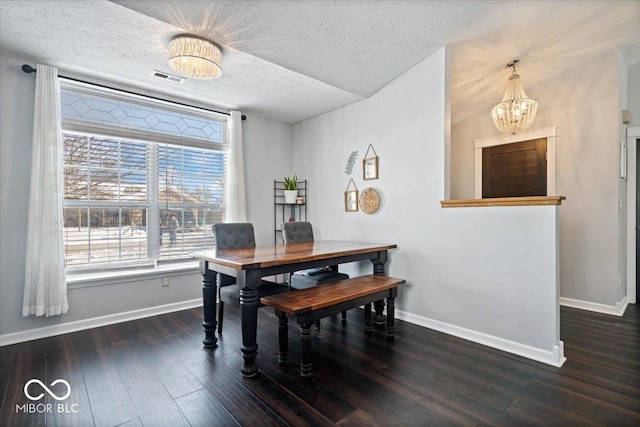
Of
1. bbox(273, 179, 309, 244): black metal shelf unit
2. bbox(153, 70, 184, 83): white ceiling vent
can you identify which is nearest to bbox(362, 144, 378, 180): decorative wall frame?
bbox(273, 179, 309, 244): black metal shelf unit

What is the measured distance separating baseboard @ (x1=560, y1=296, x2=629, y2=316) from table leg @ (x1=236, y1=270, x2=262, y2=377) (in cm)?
373

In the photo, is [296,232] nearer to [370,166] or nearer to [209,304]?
[370,166]

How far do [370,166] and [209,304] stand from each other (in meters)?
2.33

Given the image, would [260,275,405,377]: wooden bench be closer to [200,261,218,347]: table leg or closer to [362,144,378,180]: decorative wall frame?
[200,261,218,347]: table leg

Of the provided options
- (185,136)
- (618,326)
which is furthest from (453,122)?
(185,136)

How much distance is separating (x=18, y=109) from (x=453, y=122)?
5.19m

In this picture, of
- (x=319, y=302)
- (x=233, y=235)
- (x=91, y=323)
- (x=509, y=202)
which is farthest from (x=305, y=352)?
(x=91, y=323)

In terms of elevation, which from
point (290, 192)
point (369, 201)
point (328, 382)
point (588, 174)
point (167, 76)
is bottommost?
point (328, 382)

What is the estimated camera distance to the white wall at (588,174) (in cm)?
345

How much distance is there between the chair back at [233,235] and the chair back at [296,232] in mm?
453

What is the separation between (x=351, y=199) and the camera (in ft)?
13.4

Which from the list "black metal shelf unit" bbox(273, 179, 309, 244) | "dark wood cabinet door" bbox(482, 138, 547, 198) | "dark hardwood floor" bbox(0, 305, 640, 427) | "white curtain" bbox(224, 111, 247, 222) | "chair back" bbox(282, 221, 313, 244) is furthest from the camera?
"black metal shelf unit" bbox(273, 179, 309, 244)

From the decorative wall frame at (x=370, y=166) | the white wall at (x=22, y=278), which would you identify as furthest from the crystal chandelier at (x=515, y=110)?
the white wall at (x=22, y=278)

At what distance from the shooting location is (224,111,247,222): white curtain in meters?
4.17
